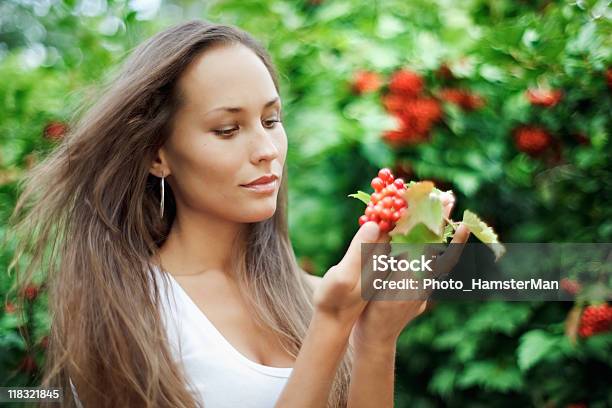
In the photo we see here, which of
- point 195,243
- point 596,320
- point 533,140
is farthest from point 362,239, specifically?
point 533,140

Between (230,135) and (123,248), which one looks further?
(123,248)

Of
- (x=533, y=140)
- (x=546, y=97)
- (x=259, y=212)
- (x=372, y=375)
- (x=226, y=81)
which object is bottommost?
(x=372, y=375)

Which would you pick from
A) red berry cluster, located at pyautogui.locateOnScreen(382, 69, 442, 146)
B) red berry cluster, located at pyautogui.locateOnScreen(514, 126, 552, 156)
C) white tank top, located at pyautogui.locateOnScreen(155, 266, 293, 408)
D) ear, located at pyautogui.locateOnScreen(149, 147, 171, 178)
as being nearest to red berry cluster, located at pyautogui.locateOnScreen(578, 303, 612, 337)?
red berry cluster, located at pyautogui.locateOnScreen(514, 126, 552, 156)

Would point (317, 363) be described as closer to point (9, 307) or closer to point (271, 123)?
point (271, 123)

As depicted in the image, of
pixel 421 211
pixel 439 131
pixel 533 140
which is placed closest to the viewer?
pixel 421 211

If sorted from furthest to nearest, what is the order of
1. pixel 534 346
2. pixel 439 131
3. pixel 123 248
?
A: 1. pixel 439 131
2. pixel 534 346
3. pixel 123 248

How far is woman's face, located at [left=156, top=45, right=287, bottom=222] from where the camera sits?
1.38 m

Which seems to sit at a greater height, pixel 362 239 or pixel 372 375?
pixel 362 239

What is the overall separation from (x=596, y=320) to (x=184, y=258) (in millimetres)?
1192

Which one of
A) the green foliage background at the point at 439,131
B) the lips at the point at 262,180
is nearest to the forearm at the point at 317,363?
the lips at the point at 262,180

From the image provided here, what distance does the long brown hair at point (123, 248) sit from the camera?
1358 mm

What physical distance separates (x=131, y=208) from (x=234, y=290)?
30 centimetres

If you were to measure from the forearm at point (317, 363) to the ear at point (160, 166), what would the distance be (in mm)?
511

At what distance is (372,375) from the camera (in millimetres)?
1311
